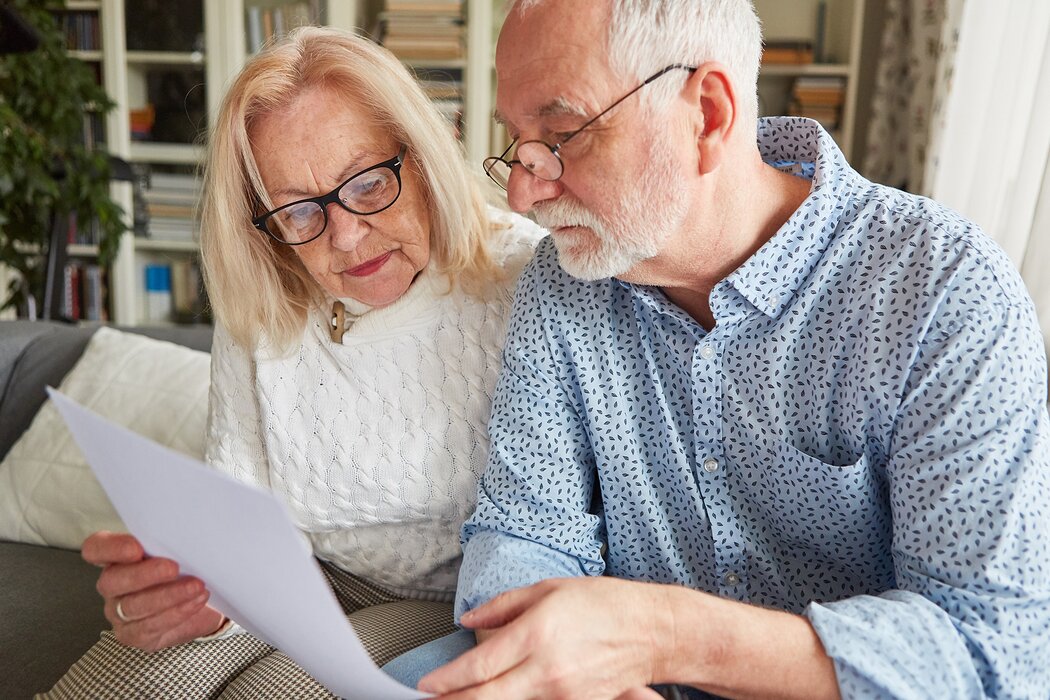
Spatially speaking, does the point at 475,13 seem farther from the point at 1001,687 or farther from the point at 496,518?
the point at 1001,687

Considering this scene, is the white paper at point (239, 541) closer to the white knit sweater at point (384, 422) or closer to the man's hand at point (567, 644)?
the man's hand at point (567, 644)

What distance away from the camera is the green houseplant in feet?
10.5

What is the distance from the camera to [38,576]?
1791 mm

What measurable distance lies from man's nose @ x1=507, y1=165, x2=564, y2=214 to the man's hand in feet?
1.35

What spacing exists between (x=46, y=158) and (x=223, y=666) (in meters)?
2.59

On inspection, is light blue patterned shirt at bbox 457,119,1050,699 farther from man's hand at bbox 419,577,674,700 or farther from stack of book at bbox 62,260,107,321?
stack of book at bbox 62,260,107,321

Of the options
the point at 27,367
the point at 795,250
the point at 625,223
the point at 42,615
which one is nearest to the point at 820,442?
the point at 795,250

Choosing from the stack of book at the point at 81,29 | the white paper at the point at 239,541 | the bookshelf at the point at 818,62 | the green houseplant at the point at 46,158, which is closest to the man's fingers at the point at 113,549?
the white paper at the point at 239,541

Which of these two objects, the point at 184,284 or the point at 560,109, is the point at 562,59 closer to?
the point at 560,109

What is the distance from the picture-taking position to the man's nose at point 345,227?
123cm

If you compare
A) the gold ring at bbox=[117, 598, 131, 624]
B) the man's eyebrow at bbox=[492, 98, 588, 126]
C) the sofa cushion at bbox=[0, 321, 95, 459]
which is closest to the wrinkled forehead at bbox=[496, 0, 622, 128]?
the man's eyebrow at bbox=[492, 98, 588, 126]

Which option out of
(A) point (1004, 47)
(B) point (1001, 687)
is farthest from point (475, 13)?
(B) point (1001, 687)

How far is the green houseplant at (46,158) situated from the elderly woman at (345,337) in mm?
2159

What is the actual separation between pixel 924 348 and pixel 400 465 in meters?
0.69
